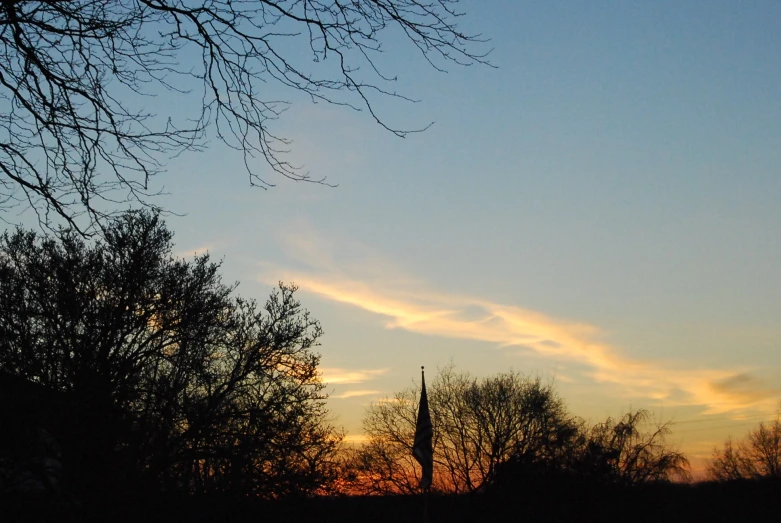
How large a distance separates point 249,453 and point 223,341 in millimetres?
3270

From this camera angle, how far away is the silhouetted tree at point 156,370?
17.1m

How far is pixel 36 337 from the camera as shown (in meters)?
18.2

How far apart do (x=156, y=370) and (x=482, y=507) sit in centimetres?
2823

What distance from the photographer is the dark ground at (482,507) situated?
52.0 ft

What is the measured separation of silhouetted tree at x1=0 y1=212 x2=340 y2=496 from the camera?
672 inches

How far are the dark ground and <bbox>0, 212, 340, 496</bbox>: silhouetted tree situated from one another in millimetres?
559

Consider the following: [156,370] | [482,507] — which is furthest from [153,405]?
[482,507]

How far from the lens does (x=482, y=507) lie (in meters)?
43.8

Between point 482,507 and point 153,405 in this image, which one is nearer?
point 153,405

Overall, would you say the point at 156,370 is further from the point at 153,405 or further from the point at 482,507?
the point at 482,507

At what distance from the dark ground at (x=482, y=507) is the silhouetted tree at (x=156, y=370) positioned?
1.84 ft

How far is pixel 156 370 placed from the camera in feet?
67.2

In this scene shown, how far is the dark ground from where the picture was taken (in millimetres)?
15836

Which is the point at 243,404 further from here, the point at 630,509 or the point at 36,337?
the point at 630,509
